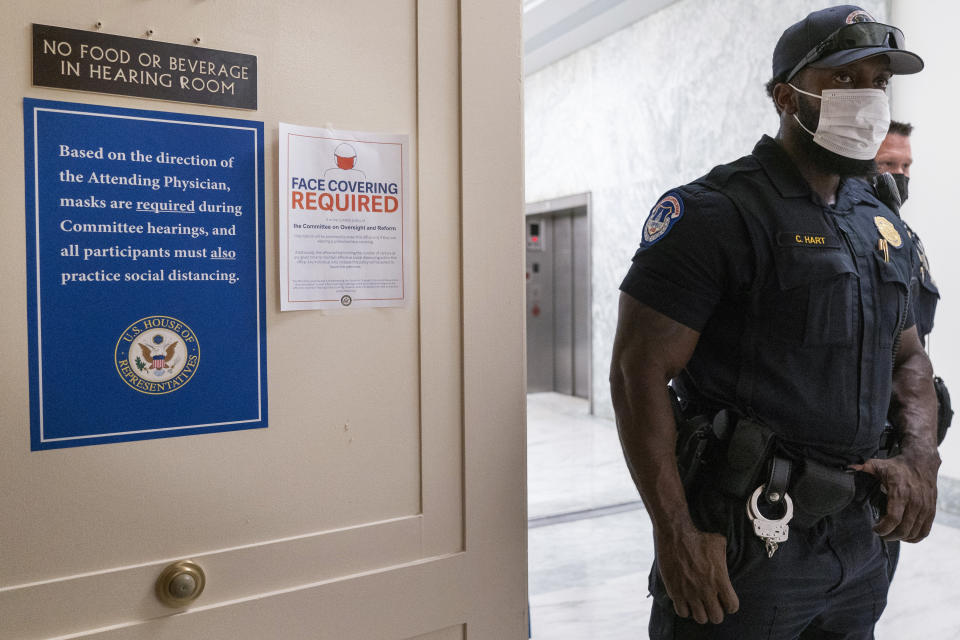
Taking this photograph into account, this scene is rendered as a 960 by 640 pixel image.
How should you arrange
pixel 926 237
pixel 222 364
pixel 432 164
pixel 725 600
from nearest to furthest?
pixel 222 364 → pixel 432 164 → pixel 725 600 → pixel 926 237

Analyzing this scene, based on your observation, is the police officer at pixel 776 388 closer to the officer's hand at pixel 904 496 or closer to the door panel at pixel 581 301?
the officer's hand at pixel 904 496

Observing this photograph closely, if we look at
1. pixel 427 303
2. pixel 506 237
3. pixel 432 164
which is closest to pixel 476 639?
pixel 427 303

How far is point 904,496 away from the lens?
129cm

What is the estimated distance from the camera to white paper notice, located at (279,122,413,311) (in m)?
0.95

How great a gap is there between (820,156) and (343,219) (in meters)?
1.02

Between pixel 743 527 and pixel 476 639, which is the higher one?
pixel 743 527

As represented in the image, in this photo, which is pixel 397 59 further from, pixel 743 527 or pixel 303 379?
pixel 743 527

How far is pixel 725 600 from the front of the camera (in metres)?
1.20

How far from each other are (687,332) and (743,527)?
37 cm

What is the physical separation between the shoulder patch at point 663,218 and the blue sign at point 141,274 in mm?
749

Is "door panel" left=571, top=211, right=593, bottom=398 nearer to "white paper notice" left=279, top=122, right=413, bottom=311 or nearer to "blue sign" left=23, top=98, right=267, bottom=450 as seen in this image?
"white paper notice" left=279, top=122, right=413, bottom=311

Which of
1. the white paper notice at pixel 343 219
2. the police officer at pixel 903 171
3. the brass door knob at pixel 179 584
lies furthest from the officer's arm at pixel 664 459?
the police officer at pixel 903 171

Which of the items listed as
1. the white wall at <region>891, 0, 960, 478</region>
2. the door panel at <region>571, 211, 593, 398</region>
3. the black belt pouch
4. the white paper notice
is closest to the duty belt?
the black belt pouch

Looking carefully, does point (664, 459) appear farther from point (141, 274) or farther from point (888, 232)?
point (141, 274)
